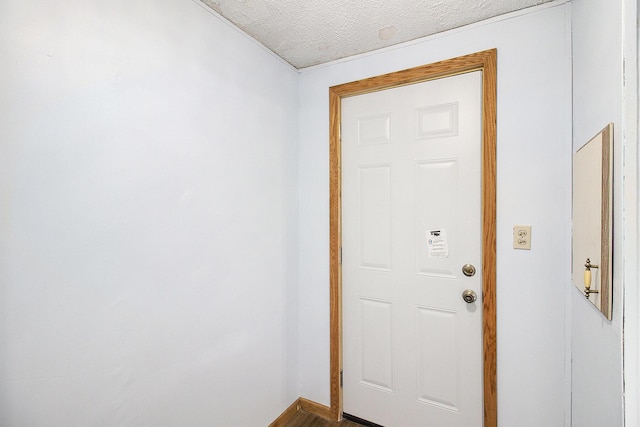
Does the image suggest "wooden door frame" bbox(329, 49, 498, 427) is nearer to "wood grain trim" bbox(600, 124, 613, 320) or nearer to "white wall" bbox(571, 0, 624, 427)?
"white wall" bbox(571, 0, 624, 427)

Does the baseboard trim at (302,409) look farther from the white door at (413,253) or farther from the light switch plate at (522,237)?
the light switch plate at (522,237)

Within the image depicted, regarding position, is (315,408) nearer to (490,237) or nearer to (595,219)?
(490,237)

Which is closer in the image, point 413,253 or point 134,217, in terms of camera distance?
point 134,217

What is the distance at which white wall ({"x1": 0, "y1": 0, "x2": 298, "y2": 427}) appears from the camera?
2.96 feet

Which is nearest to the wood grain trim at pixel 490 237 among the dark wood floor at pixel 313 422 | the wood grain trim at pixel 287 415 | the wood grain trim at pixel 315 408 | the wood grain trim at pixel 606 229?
the wood grain trim at pixel 606 229

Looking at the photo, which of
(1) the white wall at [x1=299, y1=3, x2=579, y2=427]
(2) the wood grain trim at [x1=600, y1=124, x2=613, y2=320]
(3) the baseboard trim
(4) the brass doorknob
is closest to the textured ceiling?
(1) the white wall at [x1=299, y1=3, x2=579, y2=427]

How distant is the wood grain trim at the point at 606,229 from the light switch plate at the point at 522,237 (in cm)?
62

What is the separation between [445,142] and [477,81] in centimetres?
36

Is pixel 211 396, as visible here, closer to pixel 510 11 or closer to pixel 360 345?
pixel 360 345

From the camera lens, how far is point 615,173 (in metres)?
0.81

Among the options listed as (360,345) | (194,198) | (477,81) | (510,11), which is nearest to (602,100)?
(477,81)

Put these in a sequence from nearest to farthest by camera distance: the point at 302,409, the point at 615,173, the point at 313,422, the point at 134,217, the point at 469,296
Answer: the point at 615,173
the point at 134,217
the point at 469,296
the point at 313,422
the point at 302,409

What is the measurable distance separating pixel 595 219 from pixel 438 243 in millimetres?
788

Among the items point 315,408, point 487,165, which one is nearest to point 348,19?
point 487,165
